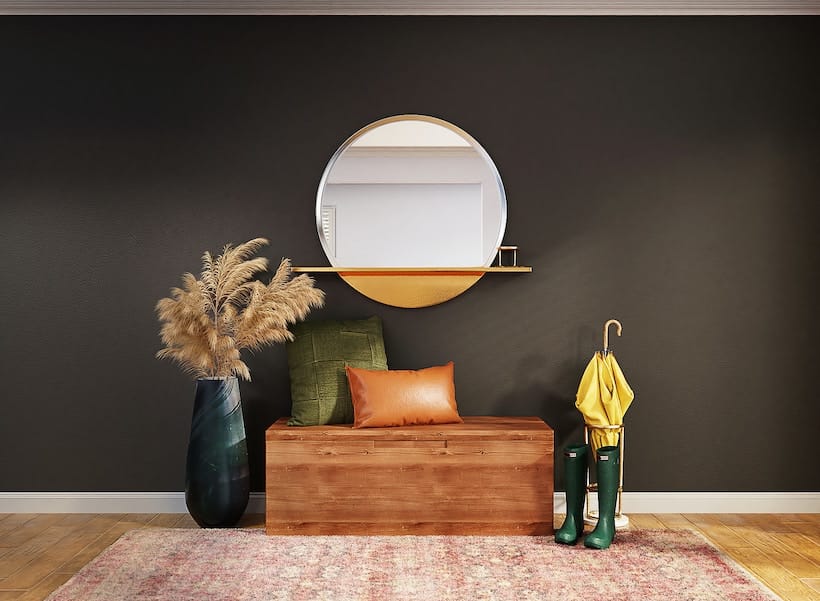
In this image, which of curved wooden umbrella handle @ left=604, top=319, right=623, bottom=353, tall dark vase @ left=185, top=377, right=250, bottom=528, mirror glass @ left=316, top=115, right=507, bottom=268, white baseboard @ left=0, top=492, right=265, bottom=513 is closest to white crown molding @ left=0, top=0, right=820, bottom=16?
mirror glass @ left=316, top=115, right=507, bottom=268

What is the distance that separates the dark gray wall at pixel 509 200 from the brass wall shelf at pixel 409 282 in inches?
3.2

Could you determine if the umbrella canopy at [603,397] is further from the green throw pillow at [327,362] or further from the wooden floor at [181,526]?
the green throw pillow at [327,362]

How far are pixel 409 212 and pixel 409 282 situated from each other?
0.37 meters

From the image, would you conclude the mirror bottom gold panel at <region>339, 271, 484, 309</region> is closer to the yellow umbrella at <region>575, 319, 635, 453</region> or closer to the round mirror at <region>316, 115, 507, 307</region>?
the round mirror at <region>316, 115, 507, 307</region>

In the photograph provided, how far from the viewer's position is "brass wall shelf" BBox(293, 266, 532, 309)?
4.23 m

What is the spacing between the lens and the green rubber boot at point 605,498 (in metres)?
3.54

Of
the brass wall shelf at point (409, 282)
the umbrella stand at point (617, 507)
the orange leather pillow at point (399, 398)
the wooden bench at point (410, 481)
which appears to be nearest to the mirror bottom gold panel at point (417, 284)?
the brass wall shelf at point (409, 282)

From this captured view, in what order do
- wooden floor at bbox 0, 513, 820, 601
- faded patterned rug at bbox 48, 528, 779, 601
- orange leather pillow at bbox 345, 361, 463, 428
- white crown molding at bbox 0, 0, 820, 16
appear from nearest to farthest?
1. faded patterned rug at bbox 48, 528, 779, 601
2. wooden floor at bbox 0, 513, 820, 601
3. orange leather pillow at bbox 345, 361, 463, 428
4. white crown molding at bbox 0, 0, 820, 16

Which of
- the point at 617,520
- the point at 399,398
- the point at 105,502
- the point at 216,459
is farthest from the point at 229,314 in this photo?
the point at 617,520

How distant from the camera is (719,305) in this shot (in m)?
4.29

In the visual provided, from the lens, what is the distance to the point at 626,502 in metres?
4.24

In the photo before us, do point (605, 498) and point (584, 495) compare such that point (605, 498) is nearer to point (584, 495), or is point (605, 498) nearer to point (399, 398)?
point (584, 495)

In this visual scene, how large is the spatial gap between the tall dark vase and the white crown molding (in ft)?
6.53

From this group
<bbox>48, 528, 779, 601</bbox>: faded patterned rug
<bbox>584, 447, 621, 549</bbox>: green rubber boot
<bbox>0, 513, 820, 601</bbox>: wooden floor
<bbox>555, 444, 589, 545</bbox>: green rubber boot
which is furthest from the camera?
<bbox>555, 444, 589, 545</bbox>: green rubber boot
